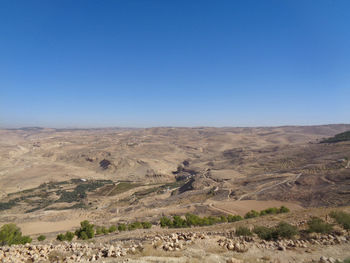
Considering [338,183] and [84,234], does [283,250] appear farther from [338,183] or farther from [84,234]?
[338,183]

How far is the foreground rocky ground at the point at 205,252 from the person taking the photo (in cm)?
814

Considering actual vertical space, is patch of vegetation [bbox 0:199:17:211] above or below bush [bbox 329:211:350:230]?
below

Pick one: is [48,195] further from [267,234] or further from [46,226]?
[267,234]

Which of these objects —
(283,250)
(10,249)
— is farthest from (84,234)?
(283,250)

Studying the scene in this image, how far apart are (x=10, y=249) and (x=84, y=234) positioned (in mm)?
11193

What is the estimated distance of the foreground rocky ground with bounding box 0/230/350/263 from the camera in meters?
8.14

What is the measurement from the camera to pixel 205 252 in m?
8.83

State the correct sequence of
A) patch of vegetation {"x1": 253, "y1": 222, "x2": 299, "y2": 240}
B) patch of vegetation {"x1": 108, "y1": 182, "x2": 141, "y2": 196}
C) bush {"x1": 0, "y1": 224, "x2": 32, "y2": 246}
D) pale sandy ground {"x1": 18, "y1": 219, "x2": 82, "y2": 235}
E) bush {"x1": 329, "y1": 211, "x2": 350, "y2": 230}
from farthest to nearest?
patch of vegetation {"x1": 108, "y1": 182, "x2": 141, "y2": 196}, pale sandy ground {"x1": 18, "y1": 219, "x2": 82, "y2": 235}, bush {"x1": 0, "y1": 224, "x2": 32, "y2": 246}, bush {"x1": 329, "y1": 211, "x2": 350, "y2": 230}, patch of vegetation {"x1": 253, "y1": 222, "x2": 299, "y2": 240}

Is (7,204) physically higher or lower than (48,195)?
higher

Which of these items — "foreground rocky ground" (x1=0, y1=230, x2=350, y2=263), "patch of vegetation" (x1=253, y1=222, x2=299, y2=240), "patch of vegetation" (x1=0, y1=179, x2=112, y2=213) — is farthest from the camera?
"patch of vegetation" (x1=0, y1=179, x2=112, y2=213)

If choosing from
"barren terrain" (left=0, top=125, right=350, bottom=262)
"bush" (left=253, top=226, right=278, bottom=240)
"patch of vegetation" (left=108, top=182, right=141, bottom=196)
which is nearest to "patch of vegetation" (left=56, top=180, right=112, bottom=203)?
"barren terrain" (left=0, top=125, right=350, bottom=262)

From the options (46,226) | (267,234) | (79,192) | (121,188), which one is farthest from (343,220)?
(79,192)

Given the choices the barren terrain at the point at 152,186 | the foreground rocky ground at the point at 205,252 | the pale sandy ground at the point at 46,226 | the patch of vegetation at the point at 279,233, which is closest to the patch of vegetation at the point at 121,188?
the barren terrain at the point at 152,186

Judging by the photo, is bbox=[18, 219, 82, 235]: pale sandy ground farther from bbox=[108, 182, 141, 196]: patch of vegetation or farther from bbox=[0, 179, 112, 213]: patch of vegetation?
bbox=[108, 182, 141, 196]: patch of vegetation
